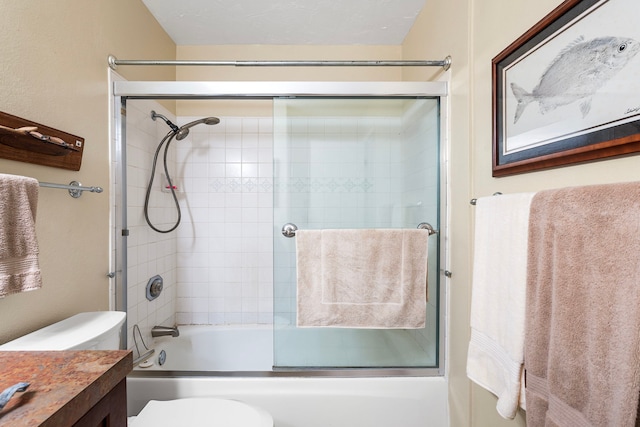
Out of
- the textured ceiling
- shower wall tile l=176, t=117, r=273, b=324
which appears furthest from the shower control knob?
the textured ceiling

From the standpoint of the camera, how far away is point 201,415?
1.19 metres

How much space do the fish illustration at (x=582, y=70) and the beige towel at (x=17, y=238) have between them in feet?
4.79

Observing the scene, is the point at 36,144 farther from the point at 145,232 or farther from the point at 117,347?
the point at 145,232

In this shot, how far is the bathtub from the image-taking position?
4.60 ft

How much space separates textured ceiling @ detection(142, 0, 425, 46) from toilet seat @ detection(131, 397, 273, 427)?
2069mm

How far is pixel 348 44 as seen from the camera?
2.16 meters

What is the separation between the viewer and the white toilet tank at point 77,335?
2.87ft

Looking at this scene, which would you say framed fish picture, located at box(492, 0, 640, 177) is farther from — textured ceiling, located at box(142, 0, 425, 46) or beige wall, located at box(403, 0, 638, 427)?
textured ceiling, located at box(142, 0, 425, 46)

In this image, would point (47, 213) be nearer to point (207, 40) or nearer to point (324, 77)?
point (207, 40)

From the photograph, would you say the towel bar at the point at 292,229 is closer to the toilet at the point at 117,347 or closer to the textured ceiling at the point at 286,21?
the toilet at the point at 117,347

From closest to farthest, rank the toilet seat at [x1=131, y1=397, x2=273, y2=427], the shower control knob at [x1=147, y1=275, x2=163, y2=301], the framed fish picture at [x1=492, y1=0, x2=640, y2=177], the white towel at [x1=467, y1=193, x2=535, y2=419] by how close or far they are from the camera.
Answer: the framed fish picture at [x1=492, y1=0, x2=640, y2=177], the white towel at [x1=467, y1=193, x2=535, y2=419], the toilet seat at [x1=131, y1=397, x2=273, y2=427], the shower control knob at [x1=147, y1=275, x2=163, y2=301]

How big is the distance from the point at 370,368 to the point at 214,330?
1226 mm

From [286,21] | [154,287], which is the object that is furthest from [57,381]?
[286,21]

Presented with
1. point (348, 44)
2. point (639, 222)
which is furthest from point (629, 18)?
point (348, 44)
